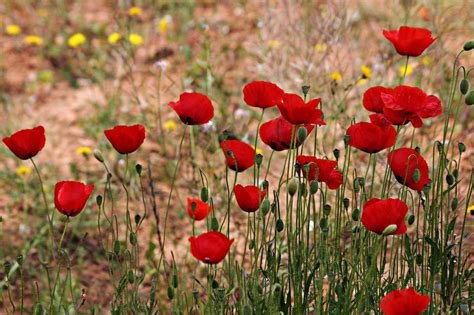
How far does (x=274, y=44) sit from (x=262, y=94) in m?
2.27

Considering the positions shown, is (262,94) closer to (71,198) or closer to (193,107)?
(193,107)

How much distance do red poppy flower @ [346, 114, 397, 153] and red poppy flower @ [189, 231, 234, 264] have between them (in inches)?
15.4

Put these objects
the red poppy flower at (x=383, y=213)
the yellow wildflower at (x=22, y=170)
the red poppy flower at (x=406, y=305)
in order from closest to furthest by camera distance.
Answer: the red poppy flower at (x=406, y=305), the red poppy flower at (x=383, y=213), the yellow wildflower at (x=22, y=170)

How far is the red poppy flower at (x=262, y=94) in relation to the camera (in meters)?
2.04

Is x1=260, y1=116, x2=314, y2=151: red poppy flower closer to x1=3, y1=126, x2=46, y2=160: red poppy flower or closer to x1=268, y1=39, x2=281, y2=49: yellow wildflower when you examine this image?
x1=3, y1=126, x2=46, y2=160: red poppy flower

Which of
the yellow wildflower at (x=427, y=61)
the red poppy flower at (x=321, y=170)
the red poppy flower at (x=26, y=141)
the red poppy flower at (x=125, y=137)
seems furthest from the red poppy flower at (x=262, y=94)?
the yellow wildflower at (x=427, y=61)

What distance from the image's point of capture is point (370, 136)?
77.2 inches

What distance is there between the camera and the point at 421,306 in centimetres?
162

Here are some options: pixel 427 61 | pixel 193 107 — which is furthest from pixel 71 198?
A: pixel 427 61

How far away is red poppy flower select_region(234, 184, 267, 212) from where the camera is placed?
76.9 inches

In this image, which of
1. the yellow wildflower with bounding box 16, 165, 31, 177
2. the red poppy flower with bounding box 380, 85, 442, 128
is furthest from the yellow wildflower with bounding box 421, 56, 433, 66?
the red poppy flower with bounding box 380, 85, 442, 128

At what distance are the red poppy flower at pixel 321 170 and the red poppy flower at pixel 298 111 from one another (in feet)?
0.28

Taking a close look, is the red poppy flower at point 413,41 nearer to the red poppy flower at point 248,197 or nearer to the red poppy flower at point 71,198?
the red poppy flower at point 248,197

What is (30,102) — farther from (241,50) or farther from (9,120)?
(241,50)
